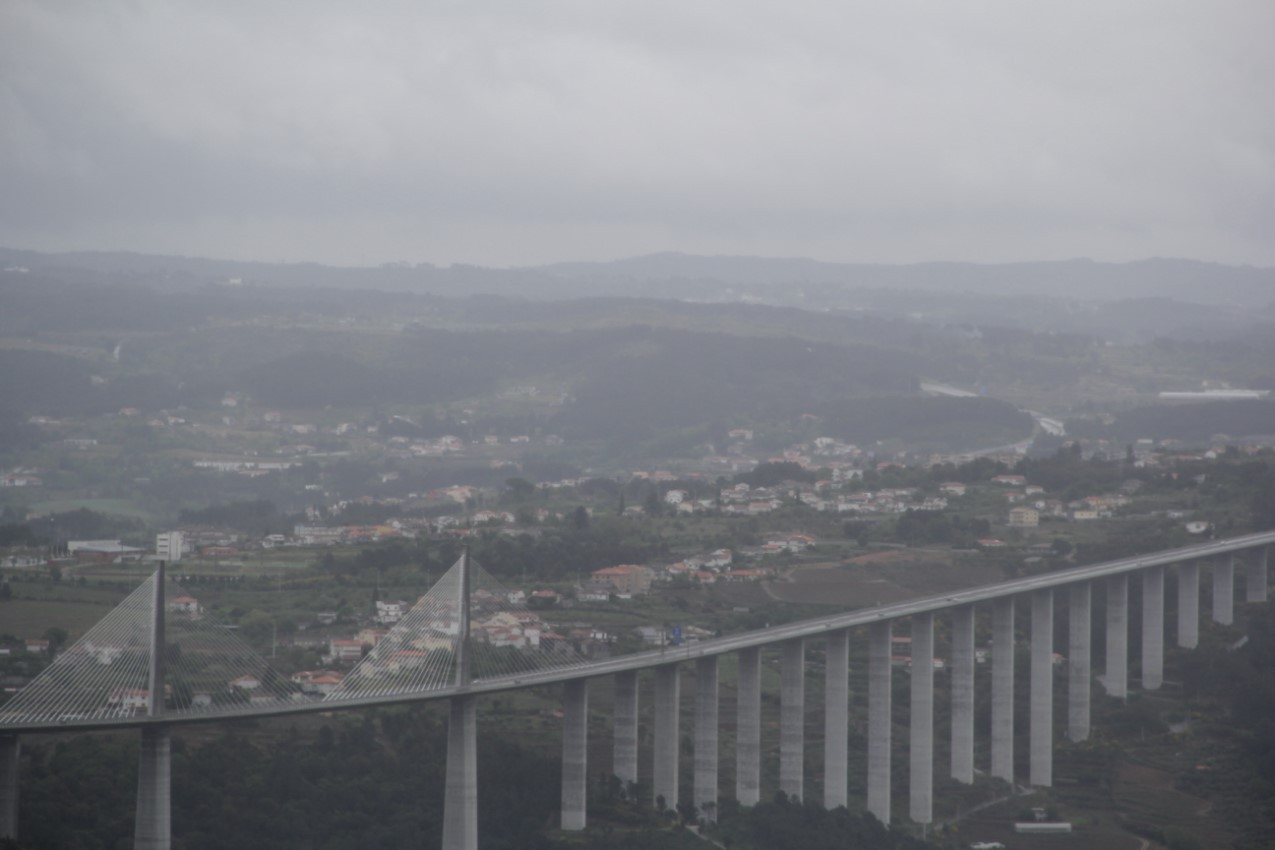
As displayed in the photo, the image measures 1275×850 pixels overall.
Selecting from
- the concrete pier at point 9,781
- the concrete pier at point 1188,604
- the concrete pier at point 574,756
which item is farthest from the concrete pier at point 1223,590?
the concrete pier at point 9,781

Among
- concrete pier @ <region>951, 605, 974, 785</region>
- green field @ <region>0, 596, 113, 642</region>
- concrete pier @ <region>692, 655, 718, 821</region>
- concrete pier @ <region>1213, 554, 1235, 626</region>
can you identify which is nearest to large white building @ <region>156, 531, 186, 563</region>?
green field @ <region>0, 596, 113, 642</region>

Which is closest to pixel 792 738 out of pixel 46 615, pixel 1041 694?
pixel 1041 694

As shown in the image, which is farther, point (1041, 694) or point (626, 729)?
point (1041, 694)

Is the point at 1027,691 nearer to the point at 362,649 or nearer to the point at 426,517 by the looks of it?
the point at 362,649

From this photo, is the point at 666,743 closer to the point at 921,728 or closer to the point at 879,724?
the point at 879,724

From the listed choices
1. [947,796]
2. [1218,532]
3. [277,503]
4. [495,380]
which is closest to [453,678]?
[947,796]
